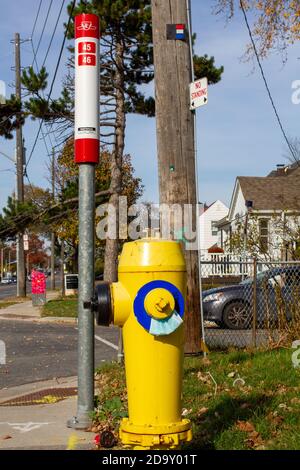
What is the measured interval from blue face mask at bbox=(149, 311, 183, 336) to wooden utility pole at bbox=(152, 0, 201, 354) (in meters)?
4.21

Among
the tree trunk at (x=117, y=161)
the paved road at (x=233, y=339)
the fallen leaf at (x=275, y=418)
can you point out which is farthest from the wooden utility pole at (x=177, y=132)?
the tree trunk at (x=117, y=161)

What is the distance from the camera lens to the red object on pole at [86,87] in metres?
5.60

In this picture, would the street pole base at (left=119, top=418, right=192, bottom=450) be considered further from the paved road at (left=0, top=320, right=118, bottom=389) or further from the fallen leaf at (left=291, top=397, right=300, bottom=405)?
the paved road at (left=0, top=320, right=118, bottom=389)

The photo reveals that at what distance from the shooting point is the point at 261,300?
1004cm

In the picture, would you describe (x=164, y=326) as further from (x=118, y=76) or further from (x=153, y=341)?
(x=118, y=76)

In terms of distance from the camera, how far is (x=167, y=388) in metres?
4.04

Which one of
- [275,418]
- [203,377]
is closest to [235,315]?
[203,377]

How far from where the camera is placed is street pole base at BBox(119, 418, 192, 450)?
3951 mm

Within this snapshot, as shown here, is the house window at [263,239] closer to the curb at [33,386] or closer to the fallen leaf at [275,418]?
the curb at [33,386]
